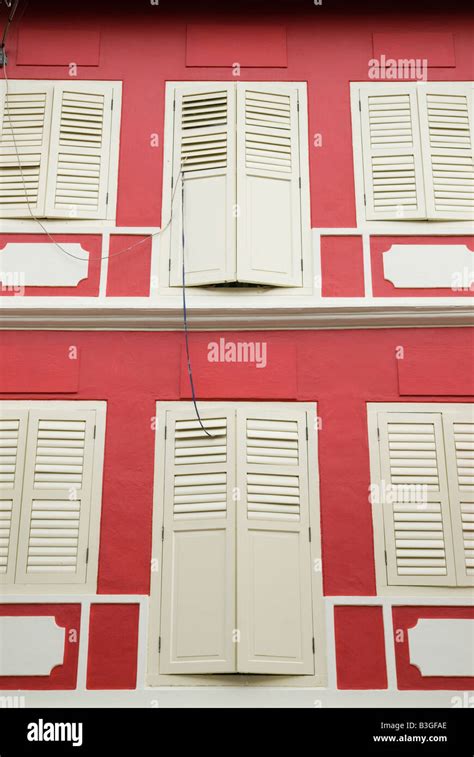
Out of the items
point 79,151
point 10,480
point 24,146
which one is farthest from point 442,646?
point 24,146

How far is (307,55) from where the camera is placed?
8242 mm

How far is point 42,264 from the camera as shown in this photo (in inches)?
295

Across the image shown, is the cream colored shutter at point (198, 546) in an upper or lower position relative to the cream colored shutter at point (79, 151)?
lower

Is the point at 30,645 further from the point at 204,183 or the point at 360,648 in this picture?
the point at 204,183

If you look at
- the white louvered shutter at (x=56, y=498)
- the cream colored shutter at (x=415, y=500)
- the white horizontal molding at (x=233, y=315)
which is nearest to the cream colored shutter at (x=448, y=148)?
the white horizontal molding at (x=233, y=315)

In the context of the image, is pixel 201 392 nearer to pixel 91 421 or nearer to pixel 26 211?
pixel 91 421

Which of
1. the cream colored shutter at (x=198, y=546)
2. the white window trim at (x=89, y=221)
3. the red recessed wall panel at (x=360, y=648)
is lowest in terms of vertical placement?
the red recessed wall panel at (x=360, y=648)

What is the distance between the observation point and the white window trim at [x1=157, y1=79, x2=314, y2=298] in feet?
24.3

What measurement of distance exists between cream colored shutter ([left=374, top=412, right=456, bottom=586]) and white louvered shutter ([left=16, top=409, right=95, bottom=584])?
2.19m

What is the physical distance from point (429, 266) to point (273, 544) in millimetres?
2580

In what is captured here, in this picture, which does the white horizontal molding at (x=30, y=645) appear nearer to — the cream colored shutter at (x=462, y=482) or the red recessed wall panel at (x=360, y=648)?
the red recessed wall panel at (x=360, y=648)

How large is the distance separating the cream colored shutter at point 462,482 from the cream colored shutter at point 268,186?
5.41 ft

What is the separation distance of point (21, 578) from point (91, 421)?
126 cm

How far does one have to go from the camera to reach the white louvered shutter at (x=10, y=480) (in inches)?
264
